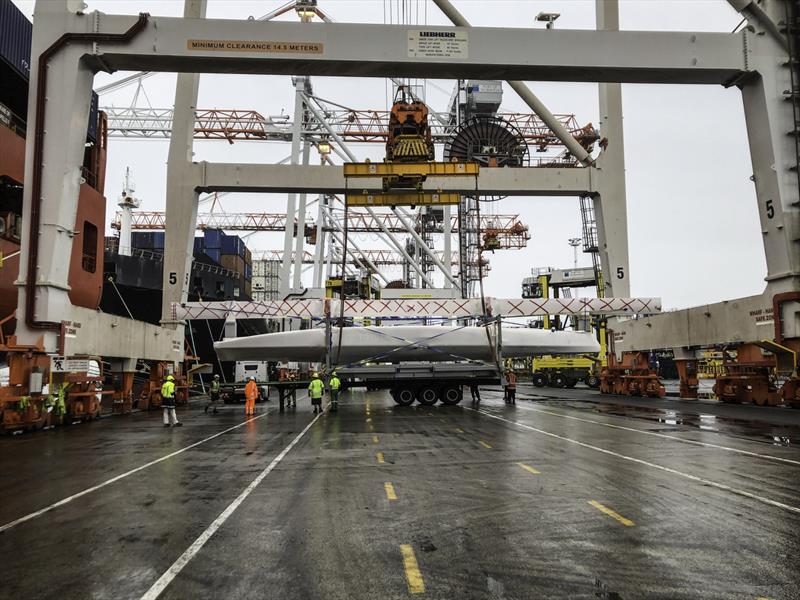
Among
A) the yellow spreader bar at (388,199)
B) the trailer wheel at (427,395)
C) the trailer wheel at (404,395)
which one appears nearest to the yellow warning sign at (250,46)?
the yellow spreader bar at (388,199)

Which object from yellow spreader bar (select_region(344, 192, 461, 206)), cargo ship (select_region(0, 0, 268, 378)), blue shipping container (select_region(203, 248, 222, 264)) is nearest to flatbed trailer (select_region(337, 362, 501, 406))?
yellow spreader bar (select_region(344, 192, 461, 206))

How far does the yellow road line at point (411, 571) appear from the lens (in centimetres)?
419

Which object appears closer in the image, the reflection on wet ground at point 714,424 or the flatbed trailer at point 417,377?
the reflection on wet ground at point 714,424

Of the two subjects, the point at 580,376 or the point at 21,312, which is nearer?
the point at 21,312

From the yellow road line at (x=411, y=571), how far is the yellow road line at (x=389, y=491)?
77.6 inches

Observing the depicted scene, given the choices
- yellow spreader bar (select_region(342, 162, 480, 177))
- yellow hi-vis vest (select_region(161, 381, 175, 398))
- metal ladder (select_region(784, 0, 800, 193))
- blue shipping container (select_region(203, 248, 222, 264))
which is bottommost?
yellow hi-vis vest (select_region(161, 381, 175, 398))

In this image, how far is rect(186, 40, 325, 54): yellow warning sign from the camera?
15.0 metres

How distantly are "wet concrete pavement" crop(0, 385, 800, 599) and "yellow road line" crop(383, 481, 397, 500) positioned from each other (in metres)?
0.06

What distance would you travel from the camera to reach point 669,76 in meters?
16.4

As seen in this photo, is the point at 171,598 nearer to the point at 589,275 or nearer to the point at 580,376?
the point at 580,376

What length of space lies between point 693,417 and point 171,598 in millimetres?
16779

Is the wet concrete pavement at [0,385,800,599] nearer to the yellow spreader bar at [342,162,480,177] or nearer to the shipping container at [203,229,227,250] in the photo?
the yellow spreader bar at [342,162,480,177]

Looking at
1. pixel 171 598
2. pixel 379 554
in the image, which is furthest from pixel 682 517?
pixel 171 598

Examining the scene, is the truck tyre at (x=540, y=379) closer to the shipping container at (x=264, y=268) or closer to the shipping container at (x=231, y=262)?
the shipping container at (x=231, y=262)
